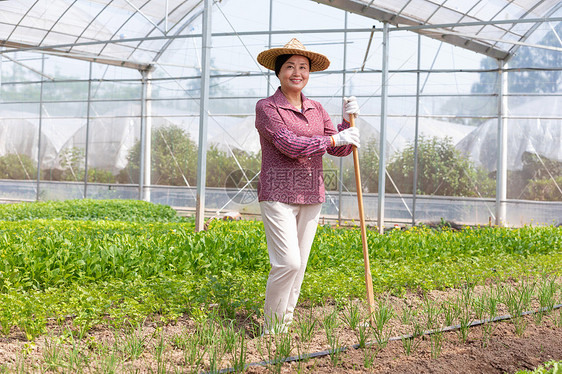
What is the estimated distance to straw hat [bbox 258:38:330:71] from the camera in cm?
317

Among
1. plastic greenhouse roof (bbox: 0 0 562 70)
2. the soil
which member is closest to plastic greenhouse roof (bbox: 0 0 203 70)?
plastic greenhouse roof (bbox: 0 0 562 70)

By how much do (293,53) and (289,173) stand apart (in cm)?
70

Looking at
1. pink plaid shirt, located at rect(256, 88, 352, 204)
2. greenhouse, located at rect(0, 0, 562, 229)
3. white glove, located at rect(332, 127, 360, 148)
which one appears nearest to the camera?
pink plaid shirt, located at rect(256, 88, 352, 204)

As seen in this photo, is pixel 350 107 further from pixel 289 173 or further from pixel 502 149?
pixel 502 149

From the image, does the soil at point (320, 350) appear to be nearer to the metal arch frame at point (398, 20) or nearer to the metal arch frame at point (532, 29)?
the metal arch frame at point (398, 20)

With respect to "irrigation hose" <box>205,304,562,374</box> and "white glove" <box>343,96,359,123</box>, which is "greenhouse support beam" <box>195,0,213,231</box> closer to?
"white glove" <box>343,96,359,123</box>

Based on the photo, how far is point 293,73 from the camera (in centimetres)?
322

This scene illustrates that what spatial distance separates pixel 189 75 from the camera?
14.5 metres

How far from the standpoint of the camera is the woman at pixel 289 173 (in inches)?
121

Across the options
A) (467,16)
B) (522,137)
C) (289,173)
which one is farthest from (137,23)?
(289,173)

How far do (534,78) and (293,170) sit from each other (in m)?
11.2

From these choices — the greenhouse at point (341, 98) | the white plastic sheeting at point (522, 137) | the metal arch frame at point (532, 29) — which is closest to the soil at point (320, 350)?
the greenhouse at point (341, 98)

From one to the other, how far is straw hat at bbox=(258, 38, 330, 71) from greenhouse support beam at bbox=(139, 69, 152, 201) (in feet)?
39.4

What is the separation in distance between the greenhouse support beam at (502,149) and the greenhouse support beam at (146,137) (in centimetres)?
877
